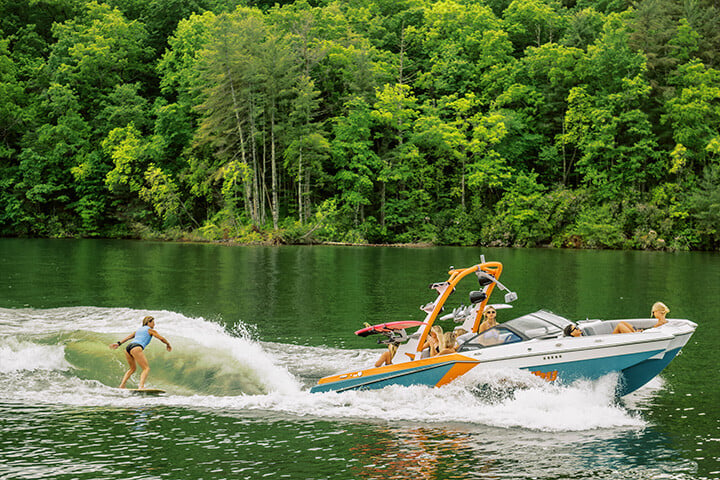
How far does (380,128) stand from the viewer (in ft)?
240

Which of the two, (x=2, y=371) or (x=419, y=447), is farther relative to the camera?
(x=2, y=371)

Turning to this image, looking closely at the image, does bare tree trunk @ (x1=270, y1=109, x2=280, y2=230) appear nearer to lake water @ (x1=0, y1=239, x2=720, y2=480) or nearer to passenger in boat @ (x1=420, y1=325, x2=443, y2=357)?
lake water @ (x1=0, y1=239, x2=720, y2=480)

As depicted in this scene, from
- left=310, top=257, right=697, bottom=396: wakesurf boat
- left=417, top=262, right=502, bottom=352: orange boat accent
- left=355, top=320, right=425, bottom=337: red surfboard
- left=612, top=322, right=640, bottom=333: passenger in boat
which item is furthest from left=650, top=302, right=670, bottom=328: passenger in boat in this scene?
left=355, top=320, right=425, bottom=337: red surfboard

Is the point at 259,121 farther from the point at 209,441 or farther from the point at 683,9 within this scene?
the point at 209,441

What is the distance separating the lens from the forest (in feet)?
218

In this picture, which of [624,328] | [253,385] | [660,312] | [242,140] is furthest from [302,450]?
[242,140]

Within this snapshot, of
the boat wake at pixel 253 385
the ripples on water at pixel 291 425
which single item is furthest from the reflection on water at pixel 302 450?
the boat wake at pixel 253 385

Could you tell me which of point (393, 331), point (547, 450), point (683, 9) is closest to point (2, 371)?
point (393, 331)

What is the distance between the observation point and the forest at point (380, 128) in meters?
66.3

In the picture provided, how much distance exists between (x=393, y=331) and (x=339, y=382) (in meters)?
1.76

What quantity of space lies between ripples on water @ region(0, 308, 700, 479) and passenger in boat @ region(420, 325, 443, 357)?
3.23 feet

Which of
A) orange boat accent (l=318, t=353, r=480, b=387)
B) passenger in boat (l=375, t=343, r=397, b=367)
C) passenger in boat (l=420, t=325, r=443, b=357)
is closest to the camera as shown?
orange boat accent (l=318, t=353, r=480, b=387)

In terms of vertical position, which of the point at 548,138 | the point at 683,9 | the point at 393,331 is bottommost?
the point at 393,331

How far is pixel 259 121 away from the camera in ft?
228
